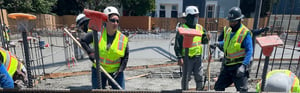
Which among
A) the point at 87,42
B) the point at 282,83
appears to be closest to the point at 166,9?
the point at 87,42

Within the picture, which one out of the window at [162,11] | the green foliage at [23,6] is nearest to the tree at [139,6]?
the window at [162,11]

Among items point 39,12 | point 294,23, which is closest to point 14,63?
point 39,12

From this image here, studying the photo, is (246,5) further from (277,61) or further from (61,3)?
(61,3)

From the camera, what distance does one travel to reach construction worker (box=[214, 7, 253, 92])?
9.57 ft

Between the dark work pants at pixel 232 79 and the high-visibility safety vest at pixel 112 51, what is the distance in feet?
5.86

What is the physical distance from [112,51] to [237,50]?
1974mm

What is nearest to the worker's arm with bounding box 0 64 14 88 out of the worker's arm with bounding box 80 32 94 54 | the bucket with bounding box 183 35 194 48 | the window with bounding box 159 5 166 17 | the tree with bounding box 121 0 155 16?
the worker's arm with bounding box 80 32 94 54

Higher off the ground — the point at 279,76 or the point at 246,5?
the point at 246,5

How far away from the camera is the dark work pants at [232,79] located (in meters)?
2.99

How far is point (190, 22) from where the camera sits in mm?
3623

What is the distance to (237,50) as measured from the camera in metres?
3.02

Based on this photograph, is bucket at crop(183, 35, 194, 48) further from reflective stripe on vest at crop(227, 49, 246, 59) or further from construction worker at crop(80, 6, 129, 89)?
reflective stripe on vest at crop(227, 49, 246, 59)

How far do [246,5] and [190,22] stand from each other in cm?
2421

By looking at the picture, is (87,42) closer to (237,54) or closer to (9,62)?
(9,62)
